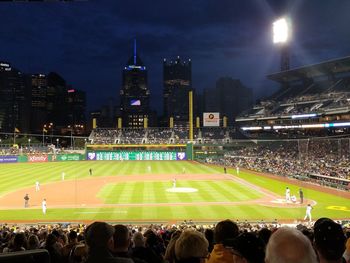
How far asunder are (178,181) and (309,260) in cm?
5180

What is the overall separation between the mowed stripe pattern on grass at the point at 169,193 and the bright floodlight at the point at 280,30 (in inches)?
1710

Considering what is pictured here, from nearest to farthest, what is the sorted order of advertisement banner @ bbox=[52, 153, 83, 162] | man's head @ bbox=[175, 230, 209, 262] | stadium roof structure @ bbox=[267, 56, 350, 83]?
man's head @ bbox=[175, 230, 209, 262] → stadium roof structure @ bbox=[267, 56, 350, 83] → advertisement banner @ bbox=[52, 153, 83, 162]

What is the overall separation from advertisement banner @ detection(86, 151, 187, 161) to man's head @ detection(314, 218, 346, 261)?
308 feet

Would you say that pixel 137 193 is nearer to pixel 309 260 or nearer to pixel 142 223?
pixel 142 223

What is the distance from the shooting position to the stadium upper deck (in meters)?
70.4

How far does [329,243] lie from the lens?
371 centimetres

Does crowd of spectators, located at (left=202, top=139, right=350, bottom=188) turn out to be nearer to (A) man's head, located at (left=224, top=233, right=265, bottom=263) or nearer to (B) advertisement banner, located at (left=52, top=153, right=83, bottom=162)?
(B) advertisement banner, located at (left=52, top=153, right=83, bottom=162)

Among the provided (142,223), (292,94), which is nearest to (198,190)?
(142,223)

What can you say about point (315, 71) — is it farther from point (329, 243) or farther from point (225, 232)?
point (329, 243)

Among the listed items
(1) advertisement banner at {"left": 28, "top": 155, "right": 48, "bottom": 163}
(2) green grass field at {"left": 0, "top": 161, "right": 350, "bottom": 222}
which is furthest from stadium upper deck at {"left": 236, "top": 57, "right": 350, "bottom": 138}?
(1) advertisement banner at {"left": 28, "top": 155, "right": 48, "bottom": 163}

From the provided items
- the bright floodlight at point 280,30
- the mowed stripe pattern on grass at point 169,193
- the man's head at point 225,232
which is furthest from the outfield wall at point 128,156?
the man's head at point 225,232

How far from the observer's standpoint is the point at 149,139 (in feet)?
378

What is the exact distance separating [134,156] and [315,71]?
46.9m

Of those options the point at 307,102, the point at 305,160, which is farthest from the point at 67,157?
the point at 305,160
